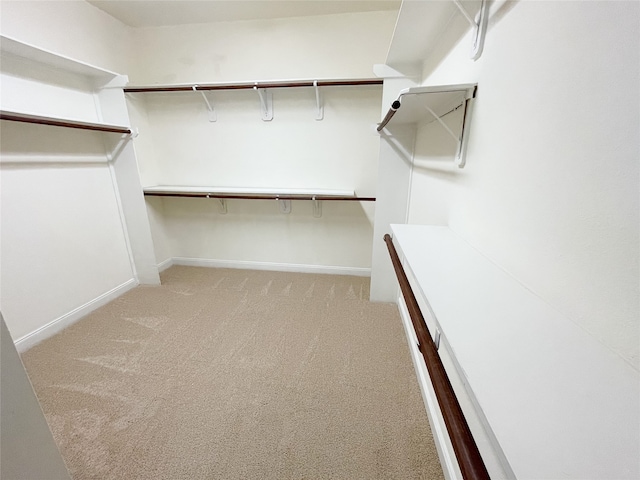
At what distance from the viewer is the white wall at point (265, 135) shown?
7.27 feet

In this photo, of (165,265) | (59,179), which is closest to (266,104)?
(59,179)

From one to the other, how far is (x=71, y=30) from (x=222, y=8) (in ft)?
3.59

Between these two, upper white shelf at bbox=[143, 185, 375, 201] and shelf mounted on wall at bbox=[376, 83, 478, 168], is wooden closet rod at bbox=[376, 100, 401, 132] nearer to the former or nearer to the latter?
shelf mounted on wall at bbox=[376, 83, 478, 168]

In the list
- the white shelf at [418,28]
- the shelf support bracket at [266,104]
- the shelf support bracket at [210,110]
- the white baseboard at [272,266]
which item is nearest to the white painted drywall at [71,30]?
the shelf support bracket at [210,110]

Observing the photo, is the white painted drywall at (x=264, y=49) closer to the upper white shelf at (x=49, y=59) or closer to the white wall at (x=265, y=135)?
the white wall at (x=265, y=135)

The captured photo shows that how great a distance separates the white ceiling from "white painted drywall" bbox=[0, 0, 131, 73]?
0.11 metres

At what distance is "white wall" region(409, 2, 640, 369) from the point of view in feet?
1.43

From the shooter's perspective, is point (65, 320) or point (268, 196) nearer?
point (65, 320)

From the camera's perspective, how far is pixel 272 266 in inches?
116

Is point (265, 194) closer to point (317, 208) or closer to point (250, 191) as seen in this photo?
point (250, 191)

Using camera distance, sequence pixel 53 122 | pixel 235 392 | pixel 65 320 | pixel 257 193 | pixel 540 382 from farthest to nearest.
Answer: pixel 257 193 < pixel 65 320 < pixel 53 122 < pixel 235 392 < pixel 540 382

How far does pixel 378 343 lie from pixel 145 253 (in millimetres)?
2274

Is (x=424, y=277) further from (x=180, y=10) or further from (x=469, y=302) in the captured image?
(x=180, y=10)

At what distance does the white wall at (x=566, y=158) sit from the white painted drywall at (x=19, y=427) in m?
1.18
